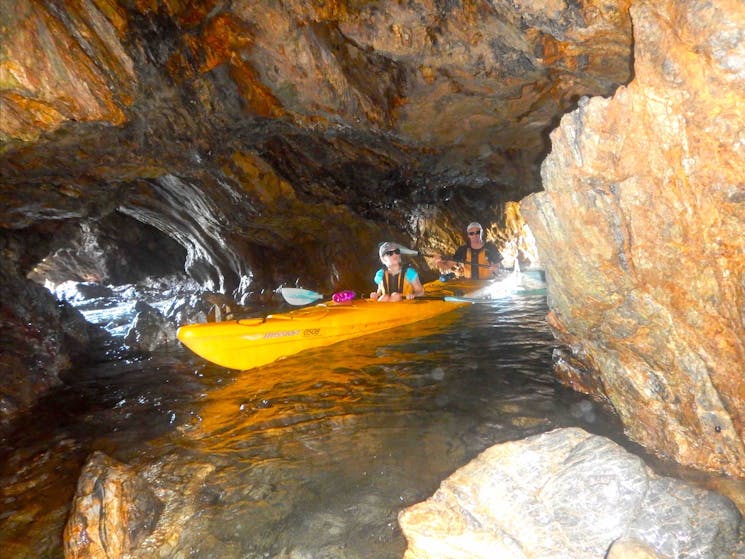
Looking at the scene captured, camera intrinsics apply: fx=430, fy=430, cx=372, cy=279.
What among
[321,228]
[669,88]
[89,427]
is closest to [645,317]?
[669,88]

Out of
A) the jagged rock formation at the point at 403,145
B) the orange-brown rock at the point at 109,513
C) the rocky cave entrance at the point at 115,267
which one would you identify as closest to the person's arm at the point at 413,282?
the jagged rock formation at the point at 403,145

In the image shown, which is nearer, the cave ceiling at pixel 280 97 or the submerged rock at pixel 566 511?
the submerged rock at pixel 566 511

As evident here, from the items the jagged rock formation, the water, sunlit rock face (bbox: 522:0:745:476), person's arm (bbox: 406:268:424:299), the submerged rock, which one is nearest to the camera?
the submerged rock

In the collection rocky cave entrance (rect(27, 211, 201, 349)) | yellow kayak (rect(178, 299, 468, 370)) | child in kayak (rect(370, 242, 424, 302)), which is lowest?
yellow kayak (rect(178, 299, 468, 370))

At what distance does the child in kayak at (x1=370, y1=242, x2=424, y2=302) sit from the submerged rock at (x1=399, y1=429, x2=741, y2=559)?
18.1 feet

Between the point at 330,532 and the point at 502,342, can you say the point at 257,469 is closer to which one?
the point at 330,532

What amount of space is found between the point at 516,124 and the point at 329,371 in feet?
17.1

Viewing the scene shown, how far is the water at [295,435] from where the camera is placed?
2.89 meters

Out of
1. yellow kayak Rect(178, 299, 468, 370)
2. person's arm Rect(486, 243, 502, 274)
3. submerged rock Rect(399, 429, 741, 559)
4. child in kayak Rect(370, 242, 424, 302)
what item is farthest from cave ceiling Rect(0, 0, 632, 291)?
submerged rock Rect(399, 429, 741, 559)

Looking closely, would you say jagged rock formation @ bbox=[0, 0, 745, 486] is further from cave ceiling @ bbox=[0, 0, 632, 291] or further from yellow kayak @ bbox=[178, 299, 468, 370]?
yellow kayak @ bbox=[178, 299, 468, 370]

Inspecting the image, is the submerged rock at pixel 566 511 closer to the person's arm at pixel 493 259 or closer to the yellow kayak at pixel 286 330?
the yellow kayak at pixel 286 330

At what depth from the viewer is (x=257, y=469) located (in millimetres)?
3488

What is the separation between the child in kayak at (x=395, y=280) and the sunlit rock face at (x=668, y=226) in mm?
4694

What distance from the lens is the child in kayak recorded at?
795 centimetres
